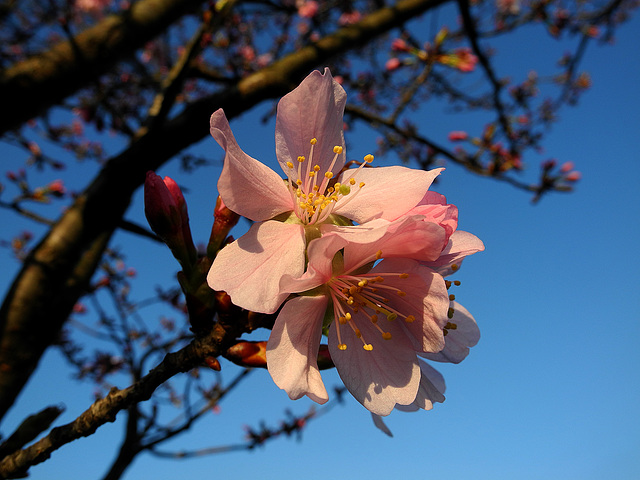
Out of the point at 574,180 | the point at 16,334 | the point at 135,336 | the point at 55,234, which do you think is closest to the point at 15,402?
the point at 16,334

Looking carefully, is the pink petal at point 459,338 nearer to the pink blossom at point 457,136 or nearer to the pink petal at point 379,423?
the pink petal at point 379,423

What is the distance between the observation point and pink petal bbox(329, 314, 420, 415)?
82cm

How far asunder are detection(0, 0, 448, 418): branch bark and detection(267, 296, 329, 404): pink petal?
1897 millimetres

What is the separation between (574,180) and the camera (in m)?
4.73

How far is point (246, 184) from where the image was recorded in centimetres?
83

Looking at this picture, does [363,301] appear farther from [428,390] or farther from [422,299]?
[428,390]

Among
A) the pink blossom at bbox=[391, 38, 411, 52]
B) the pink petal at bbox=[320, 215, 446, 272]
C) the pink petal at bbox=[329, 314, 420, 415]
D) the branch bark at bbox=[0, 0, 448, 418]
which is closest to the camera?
the pink petal at bbox=[320, 215, 446, 272]

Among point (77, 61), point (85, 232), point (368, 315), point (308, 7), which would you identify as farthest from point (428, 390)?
point (308, 7)

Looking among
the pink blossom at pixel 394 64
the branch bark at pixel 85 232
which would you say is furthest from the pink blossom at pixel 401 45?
the branch bark at pixel 85 232

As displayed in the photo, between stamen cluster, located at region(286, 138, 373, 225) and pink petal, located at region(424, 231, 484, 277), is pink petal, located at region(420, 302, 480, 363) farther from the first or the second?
stamen cluster, located at region(286, 138, 373, 225)

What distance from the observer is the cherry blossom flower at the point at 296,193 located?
0.77 m

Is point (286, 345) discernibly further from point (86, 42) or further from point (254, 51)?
point (254, 51)

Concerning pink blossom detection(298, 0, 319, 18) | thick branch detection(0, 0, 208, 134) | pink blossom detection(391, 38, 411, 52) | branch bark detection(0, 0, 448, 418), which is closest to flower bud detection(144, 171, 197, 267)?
branch bark detection(0, 0, 448, 418)

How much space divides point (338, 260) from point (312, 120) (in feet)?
1.08
